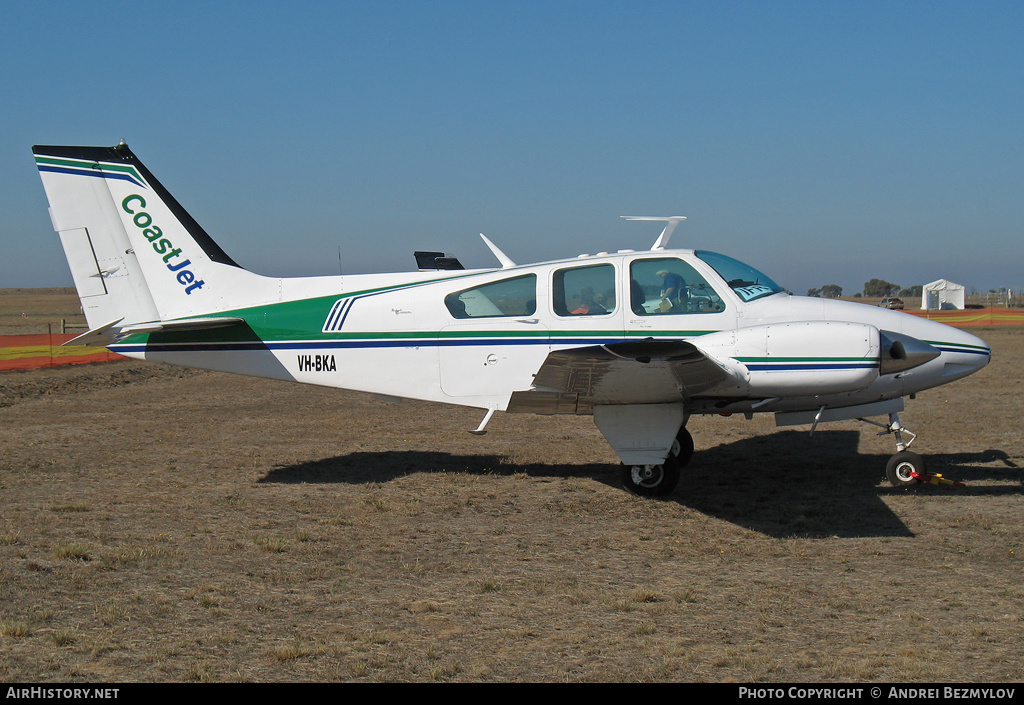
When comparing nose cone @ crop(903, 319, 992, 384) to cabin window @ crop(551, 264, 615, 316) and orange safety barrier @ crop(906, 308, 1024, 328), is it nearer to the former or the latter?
cabin window @ crop(551, 264, 615, 316)

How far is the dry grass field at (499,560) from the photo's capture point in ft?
13.4

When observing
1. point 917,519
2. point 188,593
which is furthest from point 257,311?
point 917,519

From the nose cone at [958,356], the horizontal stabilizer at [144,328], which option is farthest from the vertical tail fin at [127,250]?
the nose cone at [958,356]

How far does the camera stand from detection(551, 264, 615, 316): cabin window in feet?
25.3

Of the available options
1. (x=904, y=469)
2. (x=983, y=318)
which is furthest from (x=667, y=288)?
(x=983, y=318)

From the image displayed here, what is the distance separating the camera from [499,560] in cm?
584

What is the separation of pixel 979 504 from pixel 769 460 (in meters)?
2.64

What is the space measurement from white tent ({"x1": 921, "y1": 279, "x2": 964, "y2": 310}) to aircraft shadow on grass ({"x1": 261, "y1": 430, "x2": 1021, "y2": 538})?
5788cm

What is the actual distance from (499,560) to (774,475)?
4.20 m

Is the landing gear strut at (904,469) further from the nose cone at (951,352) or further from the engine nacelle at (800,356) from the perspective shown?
the engine nacelle at (800,356)

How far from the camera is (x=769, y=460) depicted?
9.52 metres

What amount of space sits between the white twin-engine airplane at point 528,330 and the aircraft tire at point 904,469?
0.01 m

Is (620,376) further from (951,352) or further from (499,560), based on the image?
(951,352)

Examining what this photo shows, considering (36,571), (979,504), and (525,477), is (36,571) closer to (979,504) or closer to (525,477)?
(525,477)
